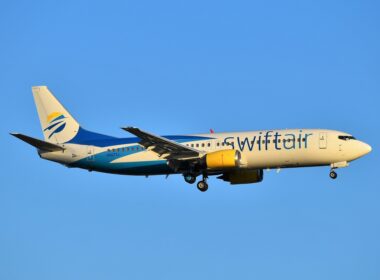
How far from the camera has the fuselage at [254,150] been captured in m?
65.0

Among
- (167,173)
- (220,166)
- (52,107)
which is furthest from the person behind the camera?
(52,107)

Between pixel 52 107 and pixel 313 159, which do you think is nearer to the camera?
pixel 313 159

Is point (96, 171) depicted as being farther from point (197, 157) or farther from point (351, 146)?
point (351, 146)

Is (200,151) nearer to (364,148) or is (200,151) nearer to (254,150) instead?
(254,150)

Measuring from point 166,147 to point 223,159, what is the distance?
14.8 ft

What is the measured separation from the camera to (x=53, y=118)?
73.6m

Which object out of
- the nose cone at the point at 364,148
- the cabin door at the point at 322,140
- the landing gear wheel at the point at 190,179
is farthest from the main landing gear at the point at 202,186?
the nose cone at the point at 364,148

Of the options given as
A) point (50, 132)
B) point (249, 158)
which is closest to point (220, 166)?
point (249, 158)

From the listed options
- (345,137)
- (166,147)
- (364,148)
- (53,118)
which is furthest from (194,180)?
(53,118)

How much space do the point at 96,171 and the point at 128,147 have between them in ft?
12.4

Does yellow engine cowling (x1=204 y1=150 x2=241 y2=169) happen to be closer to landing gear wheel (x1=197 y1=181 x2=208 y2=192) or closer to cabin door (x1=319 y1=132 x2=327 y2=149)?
landing gear wheel (x1=197 y1=181 x2=208 y2=192)

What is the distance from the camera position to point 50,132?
73.0 metres

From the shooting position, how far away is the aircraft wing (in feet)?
212

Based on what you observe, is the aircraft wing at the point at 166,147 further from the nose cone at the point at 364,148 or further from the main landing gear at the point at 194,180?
the nose cone at the point at 364,148
